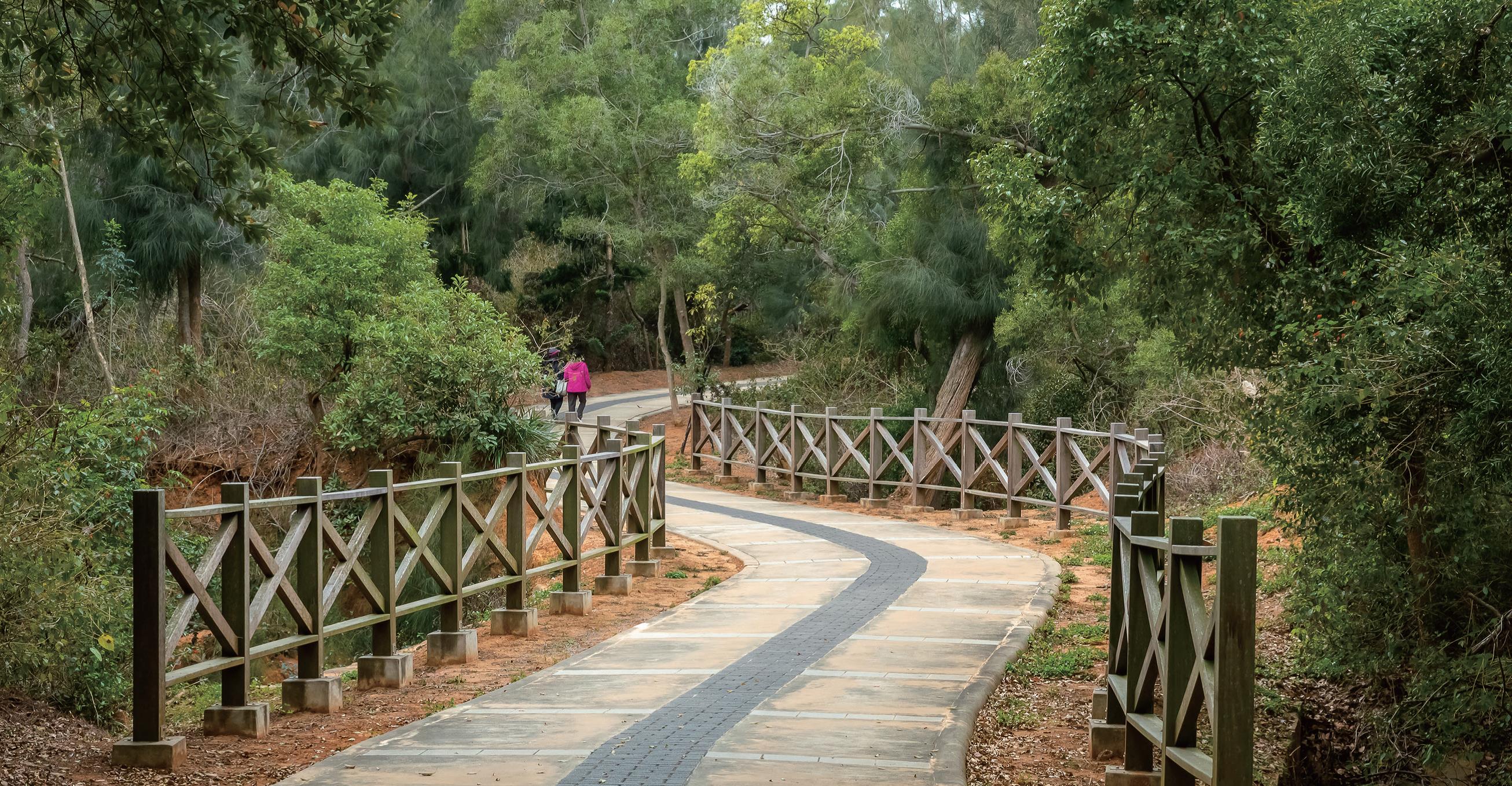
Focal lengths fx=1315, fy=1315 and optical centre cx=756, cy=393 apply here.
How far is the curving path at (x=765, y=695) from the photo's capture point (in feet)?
19.7

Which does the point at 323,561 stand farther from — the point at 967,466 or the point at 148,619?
the point at 967,466

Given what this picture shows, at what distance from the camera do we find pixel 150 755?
6176 millimetres

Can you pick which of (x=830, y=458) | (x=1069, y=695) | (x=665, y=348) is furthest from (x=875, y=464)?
(x=665, y=348)

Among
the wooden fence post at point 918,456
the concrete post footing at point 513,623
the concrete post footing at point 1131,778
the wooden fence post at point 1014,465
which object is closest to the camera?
the concrete post footing at point 1131,778

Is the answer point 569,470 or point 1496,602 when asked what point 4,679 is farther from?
point 1496,602

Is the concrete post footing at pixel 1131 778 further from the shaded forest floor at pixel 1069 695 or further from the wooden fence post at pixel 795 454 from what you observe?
the wooden fence post at pixel 795 454

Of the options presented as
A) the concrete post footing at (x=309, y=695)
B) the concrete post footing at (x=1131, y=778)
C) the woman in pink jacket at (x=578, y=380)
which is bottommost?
the concrete post footing at (x=309, y=695)

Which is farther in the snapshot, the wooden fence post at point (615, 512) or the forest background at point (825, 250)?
the wooden fence post at point (615, 512)

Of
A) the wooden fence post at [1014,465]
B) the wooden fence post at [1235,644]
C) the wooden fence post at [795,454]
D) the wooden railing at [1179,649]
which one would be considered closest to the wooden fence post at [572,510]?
the wooden railing at [1179,649]

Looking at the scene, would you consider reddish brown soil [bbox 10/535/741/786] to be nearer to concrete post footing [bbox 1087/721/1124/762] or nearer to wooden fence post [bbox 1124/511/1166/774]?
concrete post footing [bbox 1087/721/1124/762]

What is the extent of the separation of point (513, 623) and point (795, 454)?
1049 centimetres

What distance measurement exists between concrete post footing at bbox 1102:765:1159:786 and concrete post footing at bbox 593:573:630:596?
257 inches

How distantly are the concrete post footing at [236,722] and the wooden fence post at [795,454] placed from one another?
529 inches

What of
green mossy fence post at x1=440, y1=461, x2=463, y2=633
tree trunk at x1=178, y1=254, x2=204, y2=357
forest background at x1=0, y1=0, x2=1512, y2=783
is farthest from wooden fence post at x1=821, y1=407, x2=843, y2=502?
tree trunk at x1=178, y1=254, x2=204, y2=357
